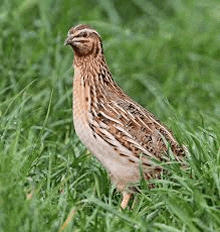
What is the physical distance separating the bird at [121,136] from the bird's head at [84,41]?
1 cm

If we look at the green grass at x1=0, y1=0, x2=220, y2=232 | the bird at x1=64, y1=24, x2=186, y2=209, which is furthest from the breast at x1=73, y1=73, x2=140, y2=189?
the green grass at x1=0, y1=0, x2=220, y2=232

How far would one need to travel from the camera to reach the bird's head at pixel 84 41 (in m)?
7.12

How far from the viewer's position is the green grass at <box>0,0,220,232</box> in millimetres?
5867

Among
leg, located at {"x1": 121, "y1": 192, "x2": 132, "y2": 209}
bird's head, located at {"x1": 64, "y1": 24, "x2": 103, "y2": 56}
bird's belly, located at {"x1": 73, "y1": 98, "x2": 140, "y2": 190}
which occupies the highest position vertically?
bird's head, located at {"x1": 64, "y1": 24, "x2": 103, "y2": 56}

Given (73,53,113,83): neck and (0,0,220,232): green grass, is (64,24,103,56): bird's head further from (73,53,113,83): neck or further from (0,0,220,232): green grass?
(0,0,220,232): green grass

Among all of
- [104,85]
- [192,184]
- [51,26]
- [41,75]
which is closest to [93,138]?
[104,85]

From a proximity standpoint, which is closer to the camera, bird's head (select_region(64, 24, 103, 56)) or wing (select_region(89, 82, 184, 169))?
wing (select_region(89, 82, 184, 169))

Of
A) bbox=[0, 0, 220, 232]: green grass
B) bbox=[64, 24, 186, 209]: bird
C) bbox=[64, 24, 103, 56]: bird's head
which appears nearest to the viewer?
bbox=[0, 0, 220, 232]: green grass

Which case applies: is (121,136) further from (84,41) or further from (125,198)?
(84,41)

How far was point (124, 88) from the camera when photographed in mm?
10008

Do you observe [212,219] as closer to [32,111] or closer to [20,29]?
[32,111]

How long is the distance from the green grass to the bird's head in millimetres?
479

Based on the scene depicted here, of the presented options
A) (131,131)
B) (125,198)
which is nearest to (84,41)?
(131,131)

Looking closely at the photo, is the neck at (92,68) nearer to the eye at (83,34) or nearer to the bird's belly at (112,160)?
the eye at (83,34)
